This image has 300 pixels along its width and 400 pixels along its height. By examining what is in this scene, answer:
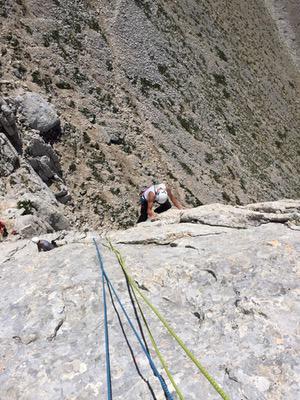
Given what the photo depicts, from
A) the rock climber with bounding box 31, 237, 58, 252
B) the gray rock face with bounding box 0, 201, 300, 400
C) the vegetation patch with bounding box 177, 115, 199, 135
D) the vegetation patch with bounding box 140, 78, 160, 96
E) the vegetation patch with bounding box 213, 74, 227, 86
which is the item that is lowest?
the gray rock face with bounding box 0, 201, 300, 400

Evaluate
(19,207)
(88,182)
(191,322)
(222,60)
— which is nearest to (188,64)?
(222,60)

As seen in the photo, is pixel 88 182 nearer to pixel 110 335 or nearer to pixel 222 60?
pixel 110 335

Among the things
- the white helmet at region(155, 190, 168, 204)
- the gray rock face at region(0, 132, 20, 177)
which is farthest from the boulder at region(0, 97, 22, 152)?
the white helmet at region(155, 190, 168, 204)

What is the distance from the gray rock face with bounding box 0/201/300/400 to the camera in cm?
727

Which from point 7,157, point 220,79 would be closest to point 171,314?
point 7,157

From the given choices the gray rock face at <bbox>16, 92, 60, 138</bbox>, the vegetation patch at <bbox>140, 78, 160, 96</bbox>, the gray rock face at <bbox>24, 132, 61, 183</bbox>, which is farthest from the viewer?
the vegetation patch at <bbox>140, 78, 160, 96</bbox>

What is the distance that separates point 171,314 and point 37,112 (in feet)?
72.3

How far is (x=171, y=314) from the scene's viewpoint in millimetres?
9086

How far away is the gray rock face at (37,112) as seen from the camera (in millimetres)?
26828

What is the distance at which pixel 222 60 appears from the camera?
53.1 m

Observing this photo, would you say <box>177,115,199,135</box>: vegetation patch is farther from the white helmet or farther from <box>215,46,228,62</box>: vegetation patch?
the white helmet

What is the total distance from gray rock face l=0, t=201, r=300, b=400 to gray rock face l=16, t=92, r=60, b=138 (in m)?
16.3

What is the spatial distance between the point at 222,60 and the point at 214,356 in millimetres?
51553

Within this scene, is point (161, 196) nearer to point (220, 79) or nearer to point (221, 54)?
point (220, 79)
